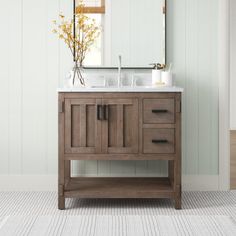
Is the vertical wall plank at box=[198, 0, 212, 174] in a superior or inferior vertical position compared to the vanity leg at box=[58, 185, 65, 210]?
superior

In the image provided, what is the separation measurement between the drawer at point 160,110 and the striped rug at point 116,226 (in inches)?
30.6

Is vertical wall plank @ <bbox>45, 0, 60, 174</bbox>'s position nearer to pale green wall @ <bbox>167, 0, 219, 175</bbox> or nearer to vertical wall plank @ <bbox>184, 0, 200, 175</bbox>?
pale green wall @ <bbox>167, 0, 219, 175</bbox>

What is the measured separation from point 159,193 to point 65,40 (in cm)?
136

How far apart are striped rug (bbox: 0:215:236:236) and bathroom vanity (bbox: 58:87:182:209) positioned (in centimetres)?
57

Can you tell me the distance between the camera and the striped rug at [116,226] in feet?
8.39

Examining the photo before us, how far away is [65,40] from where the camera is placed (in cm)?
374

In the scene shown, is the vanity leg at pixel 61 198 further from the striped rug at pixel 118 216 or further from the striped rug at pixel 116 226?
the striped rug at pixel 116 226

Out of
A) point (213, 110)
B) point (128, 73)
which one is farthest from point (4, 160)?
point (213, 110)

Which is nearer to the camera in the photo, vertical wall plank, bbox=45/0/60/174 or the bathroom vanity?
the bathroom vanity

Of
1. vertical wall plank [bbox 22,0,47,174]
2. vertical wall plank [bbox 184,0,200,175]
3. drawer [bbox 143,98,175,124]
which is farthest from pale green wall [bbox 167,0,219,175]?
vertical wall plank [bbox 22,0,47,174]

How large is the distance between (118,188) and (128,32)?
125 cm


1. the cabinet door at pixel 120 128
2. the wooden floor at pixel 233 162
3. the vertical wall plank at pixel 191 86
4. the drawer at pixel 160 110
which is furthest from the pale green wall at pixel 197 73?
the cabinet door at pixel 120 128

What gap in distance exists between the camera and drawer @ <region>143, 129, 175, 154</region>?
3385 mm

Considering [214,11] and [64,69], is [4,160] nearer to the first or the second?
[64,69]
